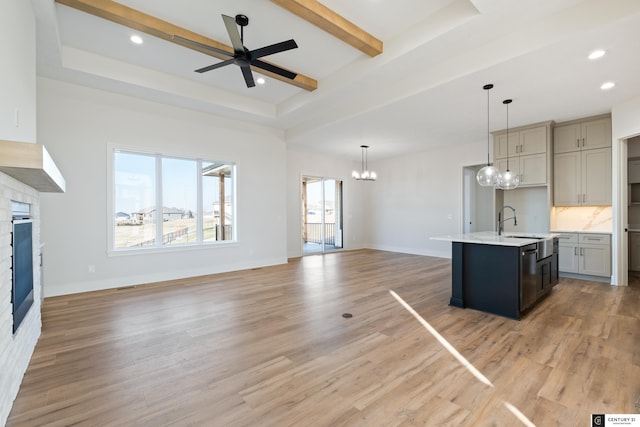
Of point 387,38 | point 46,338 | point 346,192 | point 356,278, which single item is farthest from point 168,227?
point 346,192

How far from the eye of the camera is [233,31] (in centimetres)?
292

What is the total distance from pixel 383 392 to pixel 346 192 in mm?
7815

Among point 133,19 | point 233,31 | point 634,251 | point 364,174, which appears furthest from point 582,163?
point 133,19

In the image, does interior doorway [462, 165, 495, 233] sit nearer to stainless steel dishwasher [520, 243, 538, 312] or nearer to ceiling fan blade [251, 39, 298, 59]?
stainless steel dishwasher [520, 243, 538, 312]

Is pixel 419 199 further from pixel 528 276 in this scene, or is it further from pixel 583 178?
pixel 528 276

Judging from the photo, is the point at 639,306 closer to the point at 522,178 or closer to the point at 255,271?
the point at 522,178

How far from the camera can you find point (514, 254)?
3.38m

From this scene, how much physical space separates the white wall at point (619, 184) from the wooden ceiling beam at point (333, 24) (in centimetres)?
411

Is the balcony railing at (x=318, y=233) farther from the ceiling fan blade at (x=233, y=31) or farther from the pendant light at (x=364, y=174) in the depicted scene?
the ceiling fan blade at (x=233, y=31)

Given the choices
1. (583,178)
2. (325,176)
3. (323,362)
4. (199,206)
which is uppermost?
(325,176)

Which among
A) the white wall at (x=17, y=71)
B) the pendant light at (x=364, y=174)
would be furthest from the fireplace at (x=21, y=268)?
the pendant light at (x=364, y=174)

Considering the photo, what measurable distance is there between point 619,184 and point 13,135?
7600 mm

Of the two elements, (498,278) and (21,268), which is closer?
(21,268)

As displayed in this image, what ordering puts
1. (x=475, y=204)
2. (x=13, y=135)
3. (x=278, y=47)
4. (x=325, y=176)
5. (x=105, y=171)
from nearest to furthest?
(x=13, y=135) → (x=278, y=47) → (x=105, y=171) → (x=475, y=204) → (x=325, y=176)
